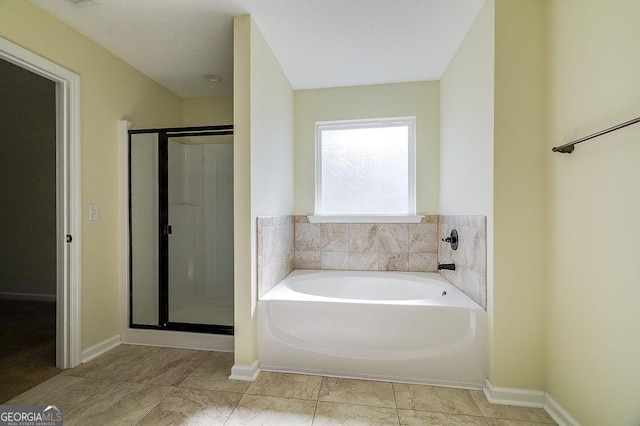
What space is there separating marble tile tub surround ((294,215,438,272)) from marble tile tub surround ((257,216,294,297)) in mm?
158

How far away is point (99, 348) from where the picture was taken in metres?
2.04

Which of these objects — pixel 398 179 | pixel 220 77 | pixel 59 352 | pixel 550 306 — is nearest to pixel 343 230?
pixel 398 179

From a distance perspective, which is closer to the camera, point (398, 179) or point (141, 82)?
point (141, 82)

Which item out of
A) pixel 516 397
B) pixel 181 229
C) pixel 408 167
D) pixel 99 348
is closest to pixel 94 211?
pixel 181 229

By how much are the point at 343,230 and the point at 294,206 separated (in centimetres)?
55

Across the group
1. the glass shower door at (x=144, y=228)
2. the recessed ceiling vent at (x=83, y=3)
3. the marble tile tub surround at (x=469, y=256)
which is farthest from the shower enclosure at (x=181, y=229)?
the marble tile tub surround at (x=469, y=256)

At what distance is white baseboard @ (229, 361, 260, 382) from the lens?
172 centimetres

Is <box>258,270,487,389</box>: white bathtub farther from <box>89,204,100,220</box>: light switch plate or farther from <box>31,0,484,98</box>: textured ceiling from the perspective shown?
<box>31,0,484,98</box>: textured ceiling

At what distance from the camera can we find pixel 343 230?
2670mm

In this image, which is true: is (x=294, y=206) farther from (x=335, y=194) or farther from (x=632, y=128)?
(x=632, y=128)

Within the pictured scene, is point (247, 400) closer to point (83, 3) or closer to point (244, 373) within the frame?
point (244, 373)

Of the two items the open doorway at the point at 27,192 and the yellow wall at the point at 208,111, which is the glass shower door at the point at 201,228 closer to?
the yellow wall at the point at 208,111

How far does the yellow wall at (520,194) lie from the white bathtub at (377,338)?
16cm

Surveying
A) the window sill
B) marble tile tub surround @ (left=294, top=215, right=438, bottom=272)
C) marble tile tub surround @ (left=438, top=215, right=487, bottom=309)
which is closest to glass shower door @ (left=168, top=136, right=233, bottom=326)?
marble tile tub surround @ (left=294, top=215, right=438, bottom=272)
